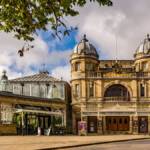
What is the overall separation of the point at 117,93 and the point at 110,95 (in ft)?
3.53

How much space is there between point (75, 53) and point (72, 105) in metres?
7.92

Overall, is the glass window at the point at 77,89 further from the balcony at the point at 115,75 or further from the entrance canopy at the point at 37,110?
the entrance canopy at the point at 37,110

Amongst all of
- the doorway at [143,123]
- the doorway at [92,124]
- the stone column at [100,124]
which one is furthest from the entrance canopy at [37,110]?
the doorway at [143,123]

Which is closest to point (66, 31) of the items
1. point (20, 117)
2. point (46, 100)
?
point (20, 117)

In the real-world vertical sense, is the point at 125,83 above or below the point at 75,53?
below

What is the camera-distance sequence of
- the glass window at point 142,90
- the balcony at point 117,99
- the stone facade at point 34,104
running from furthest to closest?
1. the glass window at point 142,90
2. the balcony at point 117,99
3. the stone facade at point 34,104

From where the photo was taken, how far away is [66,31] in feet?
50.9

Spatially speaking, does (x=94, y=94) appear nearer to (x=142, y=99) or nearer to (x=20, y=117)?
(x=142, y=99)

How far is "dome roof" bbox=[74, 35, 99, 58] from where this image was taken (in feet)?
243

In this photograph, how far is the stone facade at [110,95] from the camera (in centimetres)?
7112

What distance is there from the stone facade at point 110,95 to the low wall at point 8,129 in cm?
1505

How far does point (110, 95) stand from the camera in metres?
72.9

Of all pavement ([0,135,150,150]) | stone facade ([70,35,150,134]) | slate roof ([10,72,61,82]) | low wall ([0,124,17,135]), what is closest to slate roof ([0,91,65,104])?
stone facade ([70,35,150,134])

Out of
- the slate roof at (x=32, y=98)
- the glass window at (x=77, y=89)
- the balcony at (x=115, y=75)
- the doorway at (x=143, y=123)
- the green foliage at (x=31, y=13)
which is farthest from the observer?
the glass window at (x=77, y=89)
